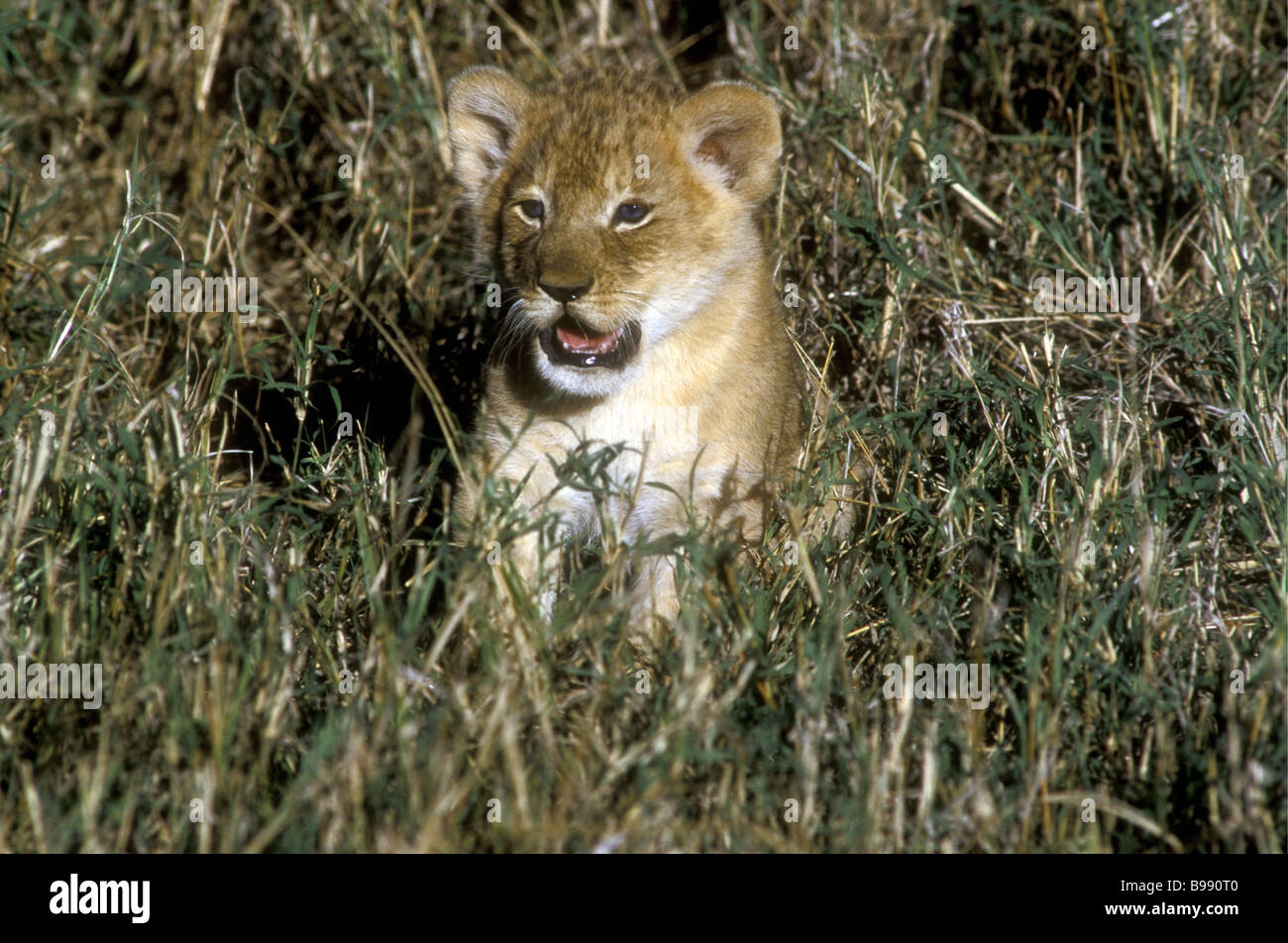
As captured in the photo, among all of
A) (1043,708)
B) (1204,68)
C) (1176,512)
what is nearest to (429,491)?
(1043,708)

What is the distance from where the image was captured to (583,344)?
164 inches

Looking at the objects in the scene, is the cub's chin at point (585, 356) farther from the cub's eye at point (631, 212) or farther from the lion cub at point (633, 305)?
the cub's eye at point (631, 212)

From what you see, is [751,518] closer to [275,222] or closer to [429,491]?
[429,491]

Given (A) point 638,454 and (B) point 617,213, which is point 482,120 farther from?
(A) point 638,454

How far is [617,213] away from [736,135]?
0.46 meters

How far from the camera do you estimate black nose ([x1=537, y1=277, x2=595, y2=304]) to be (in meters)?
3.95

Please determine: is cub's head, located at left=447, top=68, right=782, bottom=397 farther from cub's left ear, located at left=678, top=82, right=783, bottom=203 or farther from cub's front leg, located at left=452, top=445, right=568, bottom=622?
cub's front leg, located at left=452, top=445, right=568, bottom=622

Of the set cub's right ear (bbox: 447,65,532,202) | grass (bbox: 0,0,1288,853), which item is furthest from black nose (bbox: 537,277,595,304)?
cub's right ear (bbox: 447,65,532,202)

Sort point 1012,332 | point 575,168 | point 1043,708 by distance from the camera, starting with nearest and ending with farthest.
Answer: point 1043,708
point 575,168
point 1012,332

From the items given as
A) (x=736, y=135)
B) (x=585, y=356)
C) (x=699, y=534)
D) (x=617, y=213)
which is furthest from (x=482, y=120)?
(x=699, y=534)

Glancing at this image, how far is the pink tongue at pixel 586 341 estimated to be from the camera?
4.16m

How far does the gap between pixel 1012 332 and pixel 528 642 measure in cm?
262

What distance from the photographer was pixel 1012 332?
5395 mm

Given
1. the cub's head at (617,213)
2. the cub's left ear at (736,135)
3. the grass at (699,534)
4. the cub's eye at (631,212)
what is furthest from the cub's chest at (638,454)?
the cub's left ear at (736,135)
